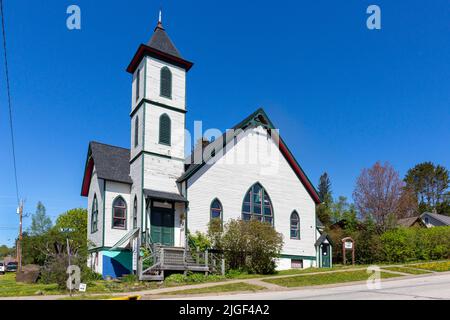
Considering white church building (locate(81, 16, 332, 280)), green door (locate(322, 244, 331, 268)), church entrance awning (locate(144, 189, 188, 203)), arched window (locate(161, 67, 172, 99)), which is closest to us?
church entrance awning (locate(144, 189, 188, 203))

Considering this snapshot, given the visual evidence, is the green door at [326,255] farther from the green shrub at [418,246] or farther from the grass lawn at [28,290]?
the grass lawn at [28,290]

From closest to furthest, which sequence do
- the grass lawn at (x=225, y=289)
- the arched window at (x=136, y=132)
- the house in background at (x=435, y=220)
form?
the grass lawn at (x=225, y=289), the arched window at (x=136, y=132), the house in background at (x=435, y=220)

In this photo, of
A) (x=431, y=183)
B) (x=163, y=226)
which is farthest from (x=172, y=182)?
(x=431, y=183)

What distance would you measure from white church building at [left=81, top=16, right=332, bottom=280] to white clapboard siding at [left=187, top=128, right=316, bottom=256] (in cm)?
6

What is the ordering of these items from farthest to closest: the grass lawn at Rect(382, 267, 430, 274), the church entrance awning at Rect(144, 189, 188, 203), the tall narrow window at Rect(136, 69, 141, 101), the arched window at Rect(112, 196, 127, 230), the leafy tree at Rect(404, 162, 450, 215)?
1. the leafy tree at Rect(404, 162, 450, 215)
2. the tall narrow window at Rect(136, 69, 141, 101)
3. the arched window at Rect(112, 196, 127, 230)
4. the church entrance awning at Rect(144, 189, 188, 203)
5. the grass lawn at Rect(382, 267, 430, 274)

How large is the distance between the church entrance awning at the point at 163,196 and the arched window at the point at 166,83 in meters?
6.24

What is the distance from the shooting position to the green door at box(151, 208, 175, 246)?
2570 centimetres

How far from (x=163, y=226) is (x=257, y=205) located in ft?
23.1

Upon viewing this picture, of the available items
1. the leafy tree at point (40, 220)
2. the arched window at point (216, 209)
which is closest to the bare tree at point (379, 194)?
the arched window at point (216, 209)

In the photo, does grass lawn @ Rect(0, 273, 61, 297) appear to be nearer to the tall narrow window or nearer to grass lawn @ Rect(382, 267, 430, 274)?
the tall narrow window

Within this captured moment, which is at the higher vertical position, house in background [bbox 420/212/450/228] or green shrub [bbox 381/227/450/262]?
house in background [bbox 420/212/450/228]

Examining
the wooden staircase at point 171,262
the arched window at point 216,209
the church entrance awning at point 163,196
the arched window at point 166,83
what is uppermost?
the arched window at point 166,83

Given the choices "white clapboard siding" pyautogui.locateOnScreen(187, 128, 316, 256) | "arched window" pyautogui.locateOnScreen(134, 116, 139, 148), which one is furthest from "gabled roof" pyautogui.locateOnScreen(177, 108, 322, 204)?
"arched window" pyautogui.locateOnScreen(134, 116, 139, 148)

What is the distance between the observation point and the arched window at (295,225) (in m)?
31.8
